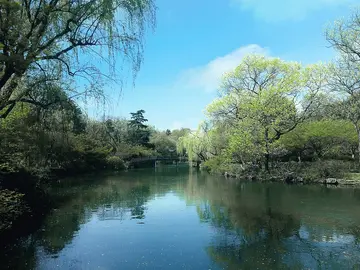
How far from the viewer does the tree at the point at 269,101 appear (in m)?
27.0

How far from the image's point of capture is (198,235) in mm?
10477

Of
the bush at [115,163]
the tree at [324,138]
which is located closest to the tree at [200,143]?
the bush at [115,163]

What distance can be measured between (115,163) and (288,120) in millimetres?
26488

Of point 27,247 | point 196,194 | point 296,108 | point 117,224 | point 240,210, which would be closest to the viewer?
point 27,247

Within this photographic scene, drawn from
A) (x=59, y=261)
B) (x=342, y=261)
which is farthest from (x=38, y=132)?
(x=342, y=261)

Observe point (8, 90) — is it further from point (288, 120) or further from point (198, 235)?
point (288, 120)

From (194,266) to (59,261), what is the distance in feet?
11.8

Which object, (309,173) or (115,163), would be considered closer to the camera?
(309,173)

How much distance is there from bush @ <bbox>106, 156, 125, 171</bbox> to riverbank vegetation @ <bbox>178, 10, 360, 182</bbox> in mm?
18582

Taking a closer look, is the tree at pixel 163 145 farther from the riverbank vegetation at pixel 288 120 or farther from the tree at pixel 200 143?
the riverbank vegetation at pixel 288 120

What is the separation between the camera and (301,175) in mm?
25234

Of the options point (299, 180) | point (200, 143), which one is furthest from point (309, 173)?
point (200, 143)

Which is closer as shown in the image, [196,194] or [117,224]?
[117,224]

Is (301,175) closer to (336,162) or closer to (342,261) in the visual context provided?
(336,162)
